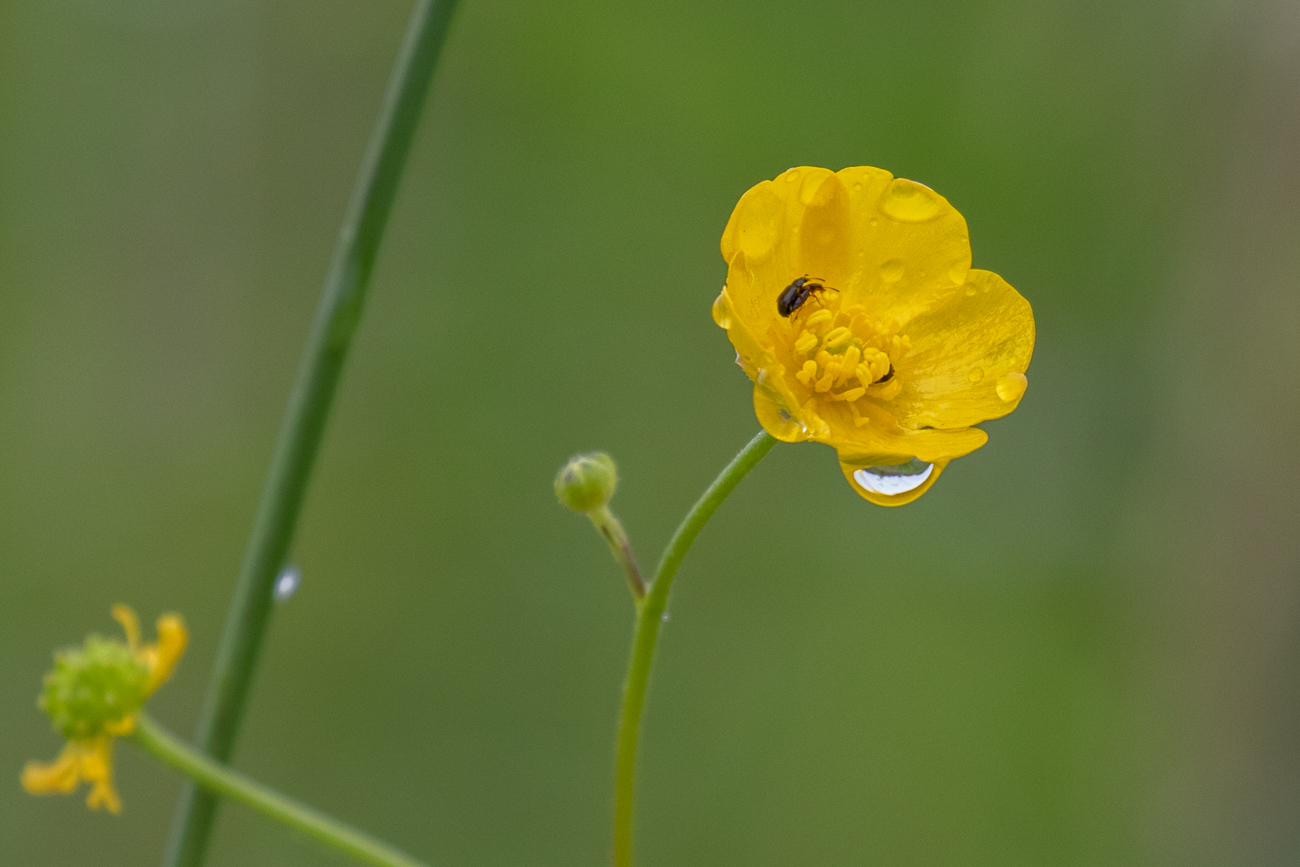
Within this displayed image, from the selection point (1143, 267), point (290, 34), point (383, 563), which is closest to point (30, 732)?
point (383, 563)

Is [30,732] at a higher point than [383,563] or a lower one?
lower

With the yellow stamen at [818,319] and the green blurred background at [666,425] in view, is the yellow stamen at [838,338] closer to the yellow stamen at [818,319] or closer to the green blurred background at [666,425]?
the yellow stamen at [818,319]

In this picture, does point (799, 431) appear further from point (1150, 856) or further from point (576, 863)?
point (1150, 856)

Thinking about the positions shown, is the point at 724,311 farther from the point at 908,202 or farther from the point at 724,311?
the point at 908,202

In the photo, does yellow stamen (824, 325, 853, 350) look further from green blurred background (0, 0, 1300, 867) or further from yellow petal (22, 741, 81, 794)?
green blurred background (0, 0, 1300, 867)

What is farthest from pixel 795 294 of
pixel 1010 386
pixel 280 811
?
pixel 280 811

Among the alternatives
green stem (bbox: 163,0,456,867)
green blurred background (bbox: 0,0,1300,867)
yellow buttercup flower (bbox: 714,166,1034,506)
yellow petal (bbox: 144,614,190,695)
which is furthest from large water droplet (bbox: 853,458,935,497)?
green blurred background (bbox: 0,0,1300,867)
